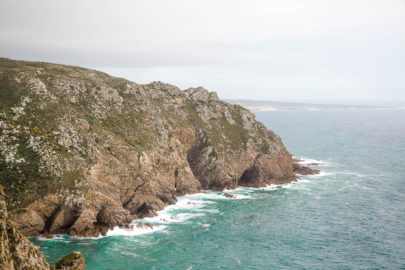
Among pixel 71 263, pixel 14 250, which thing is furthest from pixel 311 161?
pixel 14 250

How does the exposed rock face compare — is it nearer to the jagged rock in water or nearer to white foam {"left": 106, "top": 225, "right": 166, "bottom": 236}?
the jagged rock in water

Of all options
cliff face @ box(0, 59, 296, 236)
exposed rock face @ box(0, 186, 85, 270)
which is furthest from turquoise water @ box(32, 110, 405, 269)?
exposed rock face @ box(0, 186, 85, 270)

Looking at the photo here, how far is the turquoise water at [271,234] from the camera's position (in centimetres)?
5666

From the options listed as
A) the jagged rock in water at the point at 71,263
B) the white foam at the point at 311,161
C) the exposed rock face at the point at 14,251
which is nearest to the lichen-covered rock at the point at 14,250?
the exposed rock face at the point at 14,251

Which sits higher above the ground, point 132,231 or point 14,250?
point 14,250

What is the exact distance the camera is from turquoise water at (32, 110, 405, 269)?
186 feet

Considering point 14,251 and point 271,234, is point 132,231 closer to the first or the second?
point 271,234

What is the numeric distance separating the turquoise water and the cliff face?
5.47 m

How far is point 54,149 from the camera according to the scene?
70812mm

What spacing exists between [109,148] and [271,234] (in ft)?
144

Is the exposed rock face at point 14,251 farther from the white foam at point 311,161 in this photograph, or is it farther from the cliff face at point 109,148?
the white foam at point 311,161

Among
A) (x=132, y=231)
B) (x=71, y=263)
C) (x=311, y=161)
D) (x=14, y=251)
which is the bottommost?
(x=132, y=231)

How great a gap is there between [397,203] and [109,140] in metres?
80.4

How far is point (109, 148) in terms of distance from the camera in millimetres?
81375
